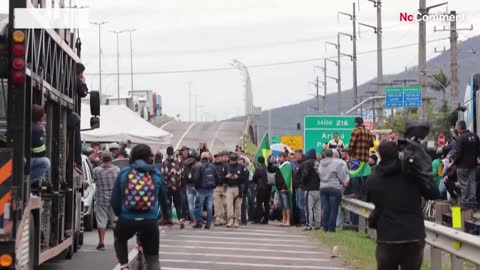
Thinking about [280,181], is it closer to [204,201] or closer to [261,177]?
[261,177]

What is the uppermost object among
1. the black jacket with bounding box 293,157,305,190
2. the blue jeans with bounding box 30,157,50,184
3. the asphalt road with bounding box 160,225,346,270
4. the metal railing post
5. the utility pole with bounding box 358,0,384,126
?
the utility pole with bounding box 358,0,384,126

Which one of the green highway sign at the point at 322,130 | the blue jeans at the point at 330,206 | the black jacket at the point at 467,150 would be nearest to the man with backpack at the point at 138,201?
the black jacket at the point at 467,150

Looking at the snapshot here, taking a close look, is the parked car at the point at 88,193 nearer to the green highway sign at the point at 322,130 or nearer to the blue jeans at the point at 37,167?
the blue jeans at the point at 37,167

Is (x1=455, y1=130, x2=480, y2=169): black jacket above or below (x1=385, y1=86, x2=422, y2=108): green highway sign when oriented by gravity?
below

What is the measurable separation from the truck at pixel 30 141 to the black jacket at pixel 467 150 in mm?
6366

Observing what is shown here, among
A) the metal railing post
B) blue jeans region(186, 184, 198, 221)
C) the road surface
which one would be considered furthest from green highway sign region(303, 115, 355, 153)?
the road surface

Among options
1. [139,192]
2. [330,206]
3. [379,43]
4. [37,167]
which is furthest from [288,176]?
[379,43]

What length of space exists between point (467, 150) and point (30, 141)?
30.5 feet

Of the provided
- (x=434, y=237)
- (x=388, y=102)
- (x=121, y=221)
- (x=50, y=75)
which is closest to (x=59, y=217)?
(x=50, y=75)

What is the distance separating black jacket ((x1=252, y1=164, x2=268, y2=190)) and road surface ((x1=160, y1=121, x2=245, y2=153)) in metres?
52.0

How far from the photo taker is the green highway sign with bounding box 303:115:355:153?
30.8 meters

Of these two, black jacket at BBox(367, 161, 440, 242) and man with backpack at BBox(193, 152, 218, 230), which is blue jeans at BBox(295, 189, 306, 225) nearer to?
man with backpack at BBox(193, 152, 218, 230)

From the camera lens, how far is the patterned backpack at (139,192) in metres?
10.1

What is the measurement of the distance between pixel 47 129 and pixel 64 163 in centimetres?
140
